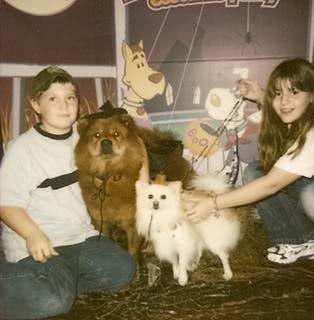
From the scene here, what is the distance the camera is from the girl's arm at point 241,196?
4.13 ft

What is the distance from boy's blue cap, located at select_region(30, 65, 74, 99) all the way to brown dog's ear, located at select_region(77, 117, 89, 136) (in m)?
0.13

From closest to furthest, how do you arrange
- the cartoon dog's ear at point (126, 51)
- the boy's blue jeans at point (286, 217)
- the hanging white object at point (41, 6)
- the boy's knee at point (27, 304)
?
the boy's knee at point (27, 304), the hanging white object at point (41, 6), the cartoon dog's ear at point (126, 51), the boy's blue jeans at point (286, 217)

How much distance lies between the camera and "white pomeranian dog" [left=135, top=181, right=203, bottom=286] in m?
1.23

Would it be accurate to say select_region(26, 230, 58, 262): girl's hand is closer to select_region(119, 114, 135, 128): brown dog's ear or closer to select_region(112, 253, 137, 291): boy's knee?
select_region(112, 253, 137, 291): boy's knee

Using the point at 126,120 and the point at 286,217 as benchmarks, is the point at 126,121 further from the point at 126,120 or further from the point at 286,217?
the point at 286,217

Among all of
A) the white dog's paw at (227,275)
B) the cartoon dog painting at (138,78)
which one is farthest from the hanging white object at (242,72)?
the white dog's paw at (227,275)

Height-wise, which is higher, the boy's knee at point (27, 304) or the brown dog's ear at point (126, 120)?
the brown dog's ear at point (126, 120)

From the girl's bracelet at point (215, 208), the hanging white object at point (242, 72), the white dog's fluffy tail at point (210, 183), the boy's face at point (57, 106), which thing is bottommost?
the girl's bracelet at point (215, 208)

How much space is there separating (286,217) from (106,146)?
2.48 feet

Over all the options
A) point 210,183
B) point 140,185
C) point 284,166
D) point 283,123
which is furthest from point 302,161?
point 140,185

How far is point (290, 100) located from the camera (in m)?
1.30

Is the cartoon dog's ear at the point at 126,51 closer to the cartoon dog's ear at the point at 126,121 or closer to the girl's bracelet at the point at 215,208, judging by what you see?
the cartoon dog's ear at the point at 126,121

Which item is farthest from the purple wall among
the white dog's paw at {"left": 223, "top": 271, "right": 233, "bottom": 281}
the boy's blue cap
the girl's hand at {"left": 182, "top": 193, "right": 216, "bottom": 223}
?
the white dog's paw at {"left": 223, "top": 271, "right": 233, "bottom": 281}

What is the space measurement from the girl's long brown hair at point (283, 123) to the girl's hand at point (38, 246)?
80 cm
